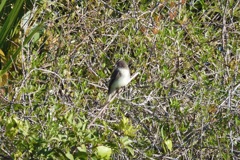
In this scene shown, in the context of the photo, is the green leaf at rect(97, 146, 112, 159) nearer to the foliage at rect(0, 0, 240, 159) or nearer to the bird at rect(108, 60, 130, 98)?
the foliage at rect(0, 0, 240, 159)

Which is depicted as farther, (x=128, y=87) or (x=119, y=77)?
(x=128, y=87)

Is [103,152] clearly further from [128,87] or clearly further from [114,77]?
[128,87]

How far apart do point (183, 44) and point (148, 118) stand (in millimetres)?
1199

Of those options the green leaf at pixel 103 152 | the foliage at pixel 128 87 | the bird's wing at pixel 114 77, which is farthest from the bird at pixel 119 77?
the green leaf at pixel 103 152

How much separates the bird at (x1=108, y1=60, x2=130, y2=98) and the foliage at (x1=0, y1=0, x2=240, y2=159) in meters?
0.10

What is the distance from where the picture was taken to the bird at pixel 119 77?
5046mm

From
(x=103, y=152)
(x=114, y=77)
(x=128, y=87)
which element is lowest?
(x=128, y=87)

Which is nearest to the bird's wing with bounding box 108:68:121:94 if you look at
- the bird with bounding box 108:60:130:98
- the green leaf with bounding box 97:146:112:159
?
the bird with bounding box 108:60:130:98

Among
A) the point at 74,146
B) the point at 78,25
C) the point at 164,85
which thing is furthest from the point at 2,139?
the point at 78,25

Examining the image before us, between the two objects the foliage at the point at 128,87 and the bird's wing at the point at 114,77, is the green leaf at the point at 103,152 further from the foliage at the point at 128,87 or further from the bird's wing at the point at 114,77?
the bird's wing at the point at 114,77

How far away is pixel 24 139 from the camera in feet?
12.1

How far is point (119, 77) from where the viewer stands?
5090 mm

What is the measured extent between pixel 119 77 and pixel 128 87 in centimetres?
30

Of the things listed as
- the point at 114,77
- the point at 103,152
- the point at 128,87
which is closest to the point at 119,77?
the point at 114,77
